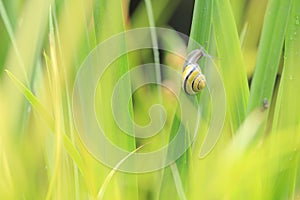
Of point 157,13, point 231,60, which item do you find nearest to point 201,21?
point 231,60

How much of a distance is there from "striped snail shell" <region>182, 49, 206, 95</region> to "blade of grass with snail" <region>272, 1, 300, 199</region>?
79mm

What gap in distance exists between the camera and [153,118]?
2.29 feet

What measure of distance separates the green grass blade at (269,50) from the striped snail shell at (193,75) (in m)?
0.05

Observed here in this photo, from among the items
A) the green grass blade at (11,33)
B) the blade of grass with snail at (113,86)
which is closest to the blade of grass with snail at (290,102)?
the blade of grass with snail at (113,86)

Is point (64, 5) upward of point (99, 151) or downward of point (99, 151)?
upward

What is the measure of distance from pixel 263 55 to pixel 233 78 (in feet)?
0.13

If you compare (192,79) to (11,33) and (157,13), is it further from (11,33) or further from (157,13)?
(157,13)

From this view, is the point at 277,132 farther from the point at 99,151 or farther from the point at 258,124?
the point at 99,151

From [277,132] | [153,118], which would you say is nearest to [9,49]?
[153,118]

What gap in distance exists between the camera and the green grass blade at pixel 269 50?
57cm

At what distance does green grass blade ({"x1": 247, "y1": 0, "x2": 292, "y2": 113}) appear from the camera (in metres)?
0.57

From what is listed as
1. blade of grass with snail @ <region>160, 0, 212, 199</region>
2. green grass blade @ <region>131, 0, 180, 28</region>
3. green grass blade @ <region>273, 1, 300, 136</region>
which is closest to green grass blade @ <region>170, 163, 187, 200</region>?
blade of grass with snail @ <region>160, 0, 212, 199</region>

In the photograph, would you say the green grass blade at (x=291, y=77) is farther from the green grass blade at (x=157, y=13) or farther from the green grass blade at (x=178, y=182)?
the green grass blade at (x=157, y=13)

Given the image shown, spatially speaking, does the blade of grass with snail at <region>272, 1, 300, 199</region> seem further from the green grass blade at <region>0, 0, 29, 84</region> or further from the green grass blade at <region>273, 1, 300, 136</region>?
the green grass blade at <region>0, 0, 29, 84</region>
